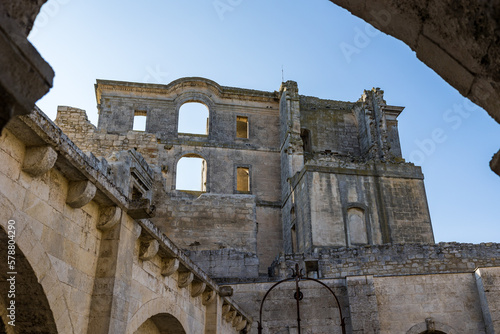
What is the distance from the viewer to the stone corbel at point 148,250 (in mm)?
5922

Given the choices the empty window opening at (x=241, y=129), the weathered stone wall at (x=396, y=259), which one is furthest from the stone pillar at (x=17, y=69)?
the empty window opening at (x=241, y=129)

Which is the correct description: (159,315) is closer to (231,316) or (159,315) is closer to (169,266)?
(169,266)

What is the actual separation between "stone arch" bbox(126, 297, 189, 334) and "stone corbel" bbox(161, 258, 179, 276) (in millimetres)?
349

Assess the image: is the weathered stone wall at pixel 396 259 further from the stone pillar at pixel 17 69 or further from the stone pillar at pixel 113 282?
the stone pillar at pixel 17 69

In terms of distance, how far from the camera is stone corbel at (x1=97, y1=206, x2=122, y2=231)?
4988 mm

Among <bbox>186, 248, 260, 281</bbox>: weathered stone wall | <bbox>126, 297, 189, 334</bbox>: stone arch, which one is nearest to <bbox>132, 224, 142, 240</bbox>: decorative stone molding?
<bbox>126, 297, 189, 334</bbox>: stone arch

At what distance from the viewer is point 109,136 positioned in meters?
14.6

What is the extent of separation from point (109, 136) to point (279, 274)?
6.51 metres

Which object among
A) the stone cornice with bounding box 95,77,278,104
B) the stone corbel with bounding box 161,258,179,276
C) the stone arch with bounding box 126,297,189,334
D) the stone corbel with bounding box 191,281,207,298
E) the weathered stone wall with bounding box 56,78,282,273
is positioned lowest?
the stone arch with bounding box 126,297,189,334

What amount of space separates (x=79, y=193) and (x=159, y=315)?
11.0 feet

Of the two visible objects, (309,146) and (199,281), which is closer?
(199,281)

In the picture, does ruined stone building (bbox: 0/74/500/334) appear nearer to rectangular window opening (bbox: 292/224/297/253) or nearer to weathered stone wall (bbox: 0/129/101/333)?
weathered stone wall (bbox: 0/129/101/333)

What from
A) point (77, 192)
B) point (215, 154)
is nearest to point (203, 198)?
point (215, 154)

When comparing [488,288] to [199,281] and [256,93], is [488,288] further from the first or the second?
[256,93]
